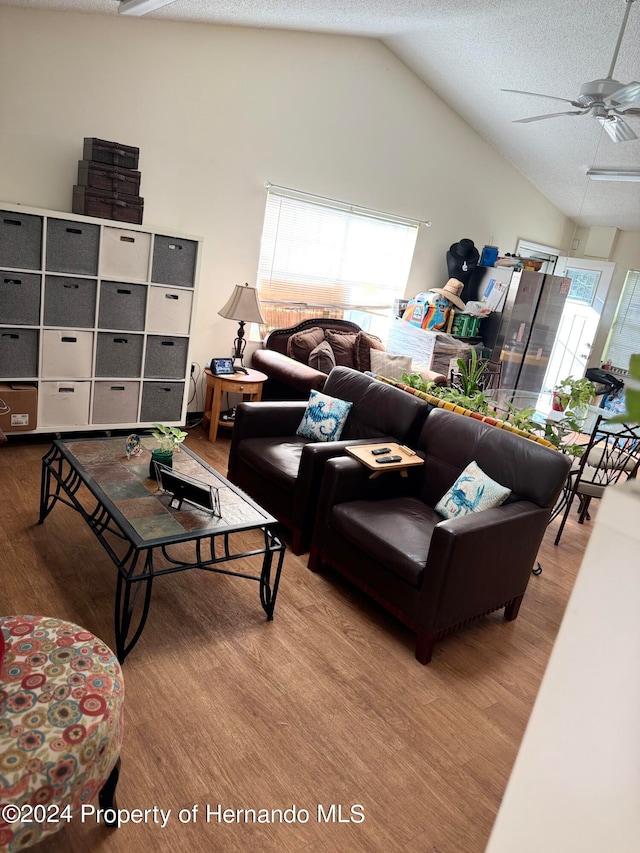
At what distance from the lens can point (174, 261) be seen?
13.6ft

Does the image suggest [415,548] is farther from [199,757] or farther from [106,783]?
[106,783]

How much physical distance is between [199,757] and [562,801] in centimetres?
140

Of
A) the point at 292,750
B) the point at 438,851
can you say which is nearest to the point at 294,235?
the point at 292,750

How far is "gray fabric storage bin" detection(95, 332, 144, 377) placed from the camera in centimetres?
407

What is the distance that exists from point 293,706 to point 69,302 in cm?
286

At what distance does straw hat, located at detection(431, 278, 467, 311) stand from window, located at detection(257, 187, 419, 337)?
39 cm

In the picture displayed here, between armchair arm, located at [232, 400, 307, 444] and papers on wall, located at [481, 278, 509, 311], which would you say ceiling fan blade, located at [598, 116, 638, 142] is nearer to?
papers on wall, located at [481, 278, 509, 311]

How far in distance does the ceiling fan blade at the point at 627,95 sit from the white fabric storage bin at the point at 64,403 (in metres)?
3.52

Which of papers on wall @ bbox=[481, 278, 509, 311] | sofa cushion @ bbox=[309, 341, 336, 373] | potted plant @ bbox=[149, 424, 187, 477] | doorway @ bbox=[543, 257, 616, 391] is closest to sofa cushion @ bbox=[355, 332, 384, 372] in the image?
sofa cushion @ bbox=[309, 341, 336, 373]

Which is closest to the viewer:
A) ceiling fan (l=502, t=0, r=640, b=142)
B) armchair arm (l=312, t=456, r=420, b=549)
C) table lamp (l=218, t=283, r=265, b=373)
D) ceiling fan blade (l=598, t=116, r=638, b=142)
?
armchair arm (l=312, t=456, r=420, b=549)

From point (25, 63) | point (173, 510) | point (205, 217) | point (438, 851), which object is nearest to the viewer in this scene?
point (438, 851)

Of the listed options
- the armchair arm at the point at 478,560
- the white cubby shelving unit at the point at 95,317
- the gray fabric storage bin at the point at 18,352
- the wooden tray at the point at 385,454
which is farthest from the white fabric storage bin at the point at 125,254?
the armchair arm at the point at 478,560

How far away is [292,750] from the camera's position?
6.50 feet

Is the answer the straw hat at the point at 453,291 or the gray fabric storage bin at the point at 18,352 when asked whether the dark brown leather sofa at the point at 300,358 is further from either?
the gray fabric storage bin at the point at 18,352
